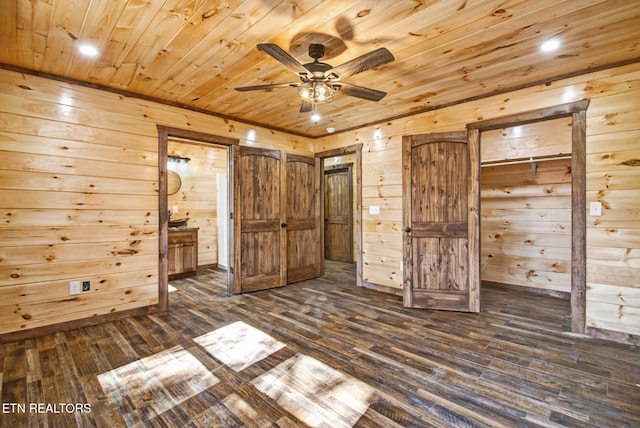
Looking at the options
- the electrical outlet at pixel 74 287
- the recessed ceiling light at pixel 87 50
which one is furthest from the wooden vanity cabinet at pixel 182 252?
the recessed ceiling light at pixel 87 50

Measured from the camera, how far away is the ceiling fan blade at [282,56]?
6.26 feet

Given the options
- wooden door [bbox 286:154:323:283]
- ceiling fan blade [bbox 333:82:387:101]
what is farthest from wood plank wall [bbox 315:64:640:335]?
wooden door [bbox 286:154:323:283]

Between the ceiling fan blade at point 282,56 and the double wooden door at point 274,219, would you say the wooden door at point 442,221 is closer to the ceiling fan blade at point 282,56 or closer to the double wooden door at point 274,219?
the double wooden door at point 274,219

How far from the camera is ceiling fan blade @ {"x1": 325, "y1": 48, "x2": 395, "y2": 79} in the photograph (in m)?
2.02

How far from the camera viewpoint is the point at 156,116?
352 cm

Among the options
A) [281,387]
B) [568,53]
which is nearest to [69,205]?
[281,387]

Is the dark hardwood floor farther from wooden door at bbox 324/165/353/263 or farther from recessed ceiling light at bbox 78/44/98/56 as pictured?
wooden door at bbox 324/165/353/263

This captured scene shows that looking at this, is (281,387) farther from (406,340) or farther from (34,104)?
(34,104)

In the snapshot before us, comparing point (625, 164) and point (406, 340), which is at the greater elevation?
point (625, 164)

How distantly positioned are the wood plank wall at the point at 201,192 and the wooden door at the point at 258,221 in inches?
79.7

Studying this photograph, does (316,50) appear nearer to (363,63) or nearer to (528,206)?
(363,63)

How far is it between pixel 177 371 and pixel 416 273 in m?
2.72

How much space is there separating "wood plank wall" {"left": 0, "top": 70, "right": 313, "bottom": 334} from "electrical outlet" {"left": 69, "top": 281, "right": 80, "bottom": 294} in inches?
1.8

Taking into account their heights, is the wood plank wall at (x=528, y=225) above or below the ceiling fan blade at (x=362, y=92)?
below
